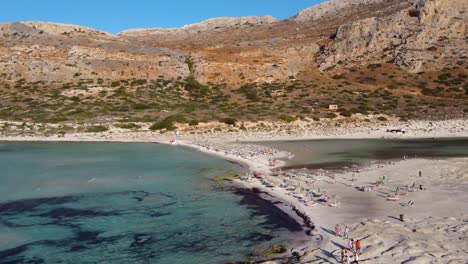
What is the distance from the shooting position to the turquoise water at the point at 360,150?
37.9 meters

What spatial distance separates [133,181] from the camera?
31.8m

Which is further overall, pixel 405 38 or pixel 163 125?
pixel 405 38

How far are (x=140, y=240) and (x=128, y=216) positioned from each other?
4072 mm

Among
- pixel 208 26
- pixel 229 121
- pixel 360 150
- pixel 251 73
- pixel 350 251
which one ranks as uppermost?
pixel 208 26

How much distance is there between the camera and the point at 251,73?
337ft

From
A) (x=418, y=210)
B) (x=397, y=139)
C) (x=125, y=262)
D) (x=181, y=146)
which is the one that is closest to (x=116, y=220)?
(x=125, y=262)

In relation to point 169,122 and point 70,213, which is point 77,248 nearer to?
point 70,213

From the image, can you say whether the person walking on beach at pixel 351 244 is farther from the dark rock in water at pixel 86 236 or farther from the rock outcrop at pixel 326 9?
the rock outcrop at pixel 326 9

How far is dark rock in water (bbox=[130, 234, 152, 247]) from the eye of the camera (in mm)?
17938

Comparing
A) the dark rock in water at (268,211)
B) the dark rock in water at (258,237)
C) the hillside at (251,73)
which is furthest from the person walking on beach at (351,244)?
the hillside at (251,73)

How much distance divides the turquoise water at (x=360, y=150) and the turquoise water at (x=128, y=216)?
746cm

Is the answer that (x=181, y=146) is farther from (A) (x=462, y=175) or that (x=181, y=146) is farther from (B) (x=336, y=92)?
(B) (x=336, y=92)

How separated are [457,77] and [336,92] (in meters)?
27.0

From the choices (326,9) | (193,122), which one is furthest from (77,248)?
(326,9)
